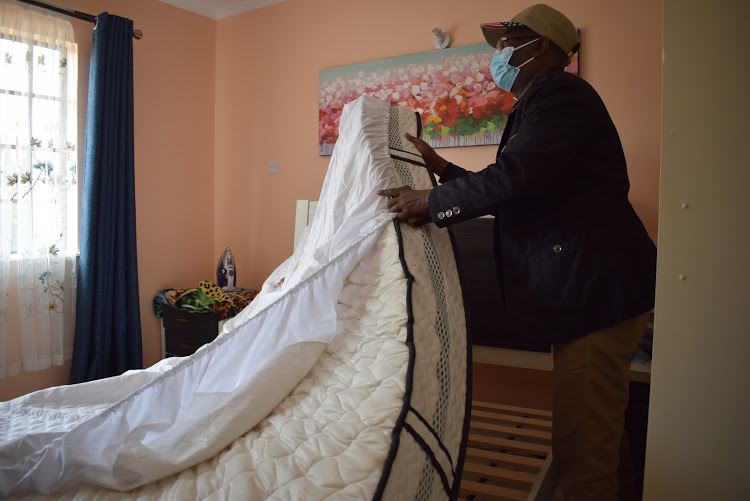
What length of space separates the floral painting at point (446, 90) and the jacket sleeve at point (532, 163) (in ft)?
5.17

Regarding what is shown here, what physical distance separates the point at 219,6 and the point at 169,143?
1109 mm

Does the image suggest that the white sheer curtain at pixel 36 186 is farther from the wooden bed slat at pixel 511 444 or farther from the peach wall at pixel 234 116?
the wooden bed slat at pixel 511 444

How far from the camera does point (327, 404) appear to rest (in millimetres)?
1001

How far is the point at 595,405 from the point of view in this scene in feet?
4.19

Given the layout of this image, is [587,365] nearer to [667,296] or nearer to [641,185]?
[667,296]

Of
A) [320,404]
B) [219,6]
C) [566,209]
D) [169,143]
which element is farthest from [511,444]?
[219,6]

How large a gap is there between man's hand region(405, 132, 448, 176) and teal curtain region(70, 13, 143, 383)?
2.35m

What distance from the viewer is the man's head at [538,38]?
56.1 inches

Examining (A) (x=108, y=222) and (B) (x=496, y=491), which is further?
(A) (x=108, y=222)

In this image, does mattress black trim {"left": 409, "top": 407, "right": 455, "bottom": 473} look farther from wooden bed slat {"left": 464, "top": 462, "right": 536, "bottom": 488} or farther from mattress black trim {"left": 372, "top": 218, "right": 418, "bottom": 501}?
wooden bed slat {"left": 464, "top": 462, "right": 536, "bottom": 488}

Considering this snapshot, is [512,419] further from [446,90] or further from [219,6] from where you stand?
A: [219,6]

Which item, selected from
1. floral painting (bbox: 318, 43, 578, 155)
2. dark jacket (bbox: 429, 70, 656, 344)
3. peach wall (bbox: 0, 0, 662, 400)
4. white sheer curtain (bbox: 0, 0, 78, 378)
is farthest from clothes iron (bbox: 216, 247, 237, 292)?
dark jacket (bbox: 429, 70, 656, 344)

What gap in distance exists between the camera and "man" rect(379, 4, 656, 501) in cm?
124

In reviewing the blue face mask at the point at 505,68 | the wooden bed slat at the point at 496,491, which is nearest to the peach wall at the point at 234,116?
the blue face mask at the point at 505,68
